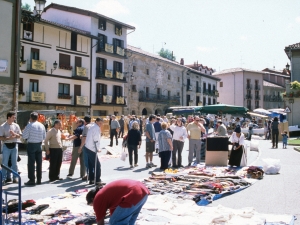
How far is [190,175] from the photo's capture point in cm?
1089

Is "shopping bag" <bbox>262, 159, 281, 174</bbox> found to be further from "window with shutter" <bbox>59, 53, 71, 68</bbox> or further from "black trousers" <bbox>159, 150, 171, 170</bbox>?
"window with shutter" <bbox>59, 53, 71, 68</bbox>

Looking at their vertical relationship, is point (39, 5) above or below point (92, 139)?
above

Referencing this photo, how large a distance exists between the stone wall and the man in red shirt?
12.8 meters

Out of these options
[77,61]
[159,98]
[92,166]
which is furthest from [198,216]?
[159,98]

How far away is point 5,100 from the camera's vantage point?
52.9ft

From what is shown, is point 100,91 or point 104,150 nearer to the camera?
point 104,150

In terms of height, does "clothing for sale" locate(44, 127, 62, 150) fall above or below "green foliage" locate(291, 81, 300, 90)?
below

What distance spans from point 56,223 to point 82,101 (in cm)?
3323

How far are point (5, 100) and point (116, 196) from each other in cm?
1321

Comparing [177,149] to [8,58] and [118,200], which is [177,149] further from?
[118,200]

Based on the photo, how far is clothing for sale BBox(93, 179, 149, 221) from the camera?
13.9 feet

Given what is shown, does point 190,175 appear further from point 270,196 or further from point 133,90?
point 133,90

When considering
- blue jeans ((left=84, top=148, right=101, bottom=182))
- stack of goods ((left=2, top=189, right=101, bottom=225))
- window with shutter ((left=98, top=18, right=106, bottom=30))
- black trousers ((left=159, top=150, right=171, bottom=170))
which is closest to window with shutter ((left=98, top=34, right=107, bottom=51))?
window with shutter ((left=98, top=18, right=106, bottom=30))

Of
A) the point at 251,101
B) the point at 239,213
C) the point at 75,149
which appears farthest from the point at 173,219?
the point at 251,101
